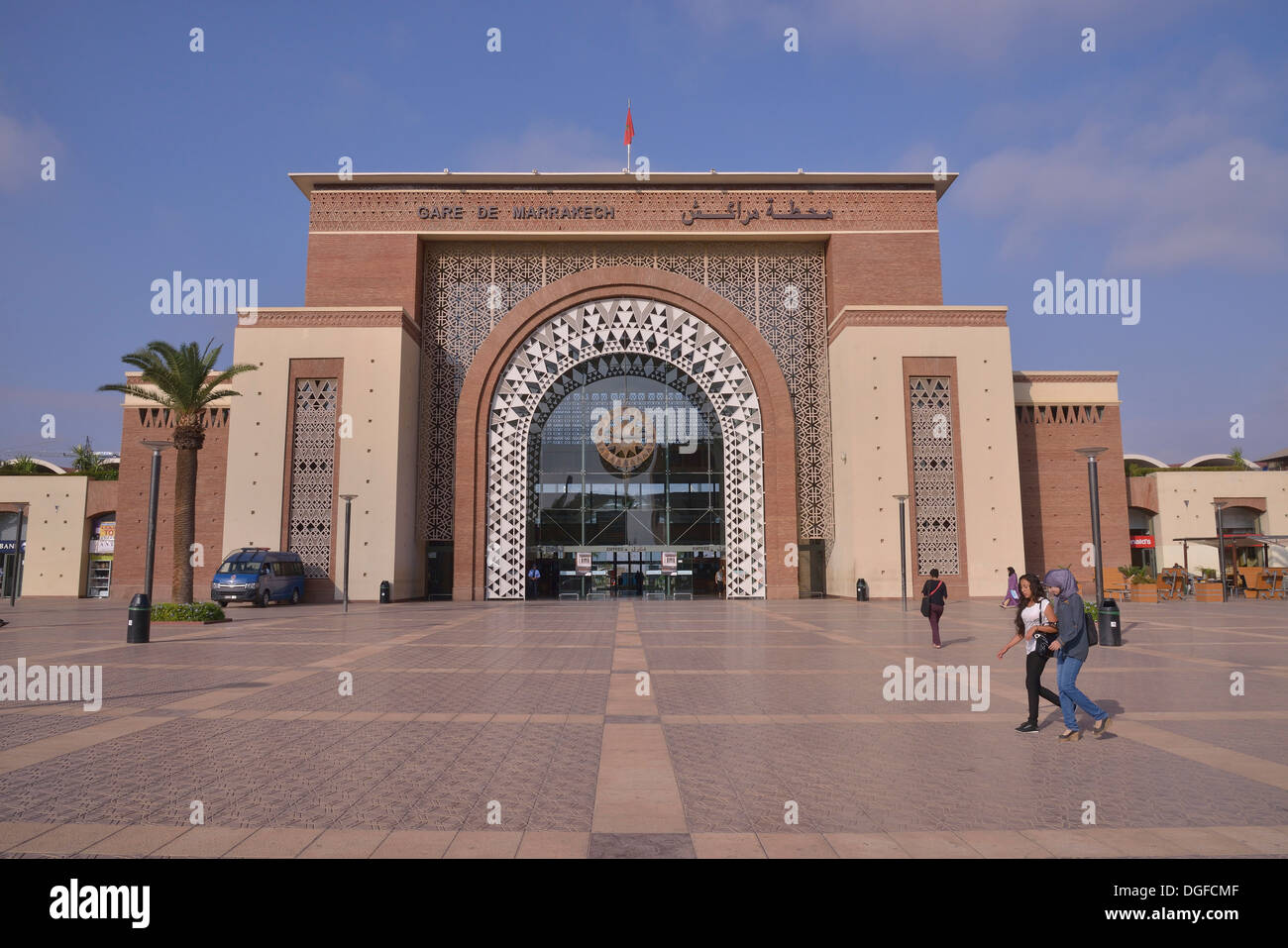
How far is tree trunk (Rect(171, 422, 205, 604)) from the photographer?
22984 mm

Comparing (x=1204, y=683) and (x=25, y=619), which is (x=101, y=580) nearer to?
(x=25, y=619)

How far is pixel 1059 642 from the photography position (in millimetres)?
7238

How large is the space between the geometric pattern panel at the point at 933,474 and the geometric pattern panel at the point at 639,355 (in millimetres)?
5442

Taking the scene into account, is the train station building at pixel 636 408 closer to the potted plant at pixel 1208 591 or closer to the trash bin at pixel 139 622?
the potted plant at pixel 1208 591

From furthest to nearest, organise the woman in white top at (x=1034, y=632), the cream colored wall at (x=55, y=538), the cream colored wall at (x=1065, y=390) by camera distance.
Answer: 1. the cream colored wall at (x=55, y=538)
2. the cream colored wall at (x=1065, y=390)
3. the woman in white top at (x=1034, y=632)

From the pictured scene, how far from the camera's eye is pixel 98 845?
4.09 metres

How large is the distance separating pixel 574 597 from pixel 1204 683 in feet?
76.9

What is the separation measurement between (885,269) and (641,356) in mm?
9520

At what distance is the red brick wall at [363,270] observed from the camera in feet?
98.9

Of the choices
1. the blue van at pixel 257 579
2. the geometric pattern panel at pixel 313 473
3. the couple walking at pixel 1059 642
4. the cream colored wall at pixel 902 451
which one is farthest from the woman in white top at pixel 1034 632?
the geometric pattern panel at pixel 313 473

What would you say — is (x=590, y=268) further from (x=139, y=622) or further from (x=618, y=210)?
(x=139, y=622)

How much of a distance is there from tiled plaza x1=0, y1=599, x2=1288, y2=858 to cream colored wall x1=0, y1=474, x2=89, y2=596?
27.2 m

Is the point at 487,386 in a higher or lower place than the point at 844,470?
higher

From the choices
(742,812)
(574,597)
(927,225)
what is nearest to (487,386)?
(574,597)
